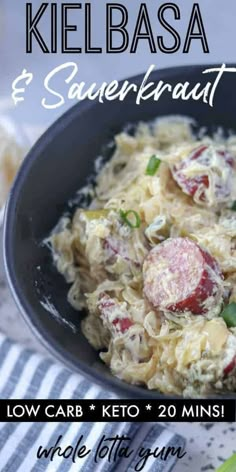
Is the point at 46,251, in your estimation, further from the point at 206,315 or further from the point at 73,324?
the point at 206,315

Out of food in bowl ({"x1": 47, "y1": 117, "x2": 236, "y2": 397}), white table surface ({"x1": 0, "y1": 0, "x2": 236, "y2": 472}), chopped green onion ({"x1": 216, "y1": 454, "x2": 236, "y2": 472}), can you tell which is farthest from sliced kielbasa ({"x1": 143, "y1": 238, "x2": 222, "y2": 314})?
white table surface ({"x1": 0, "y1": 0, "x2": 236, "y2": 472})

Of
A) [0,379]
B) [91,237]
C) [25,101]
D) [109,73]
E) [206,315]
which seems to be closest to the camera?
[206,315]

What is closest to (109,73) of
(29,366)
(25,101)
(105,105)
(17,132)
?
(25,101)

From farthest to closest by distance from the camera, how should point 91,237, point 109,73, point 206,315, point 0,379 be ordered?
point 109,73
point 0,379
point 91,237
point 206,315

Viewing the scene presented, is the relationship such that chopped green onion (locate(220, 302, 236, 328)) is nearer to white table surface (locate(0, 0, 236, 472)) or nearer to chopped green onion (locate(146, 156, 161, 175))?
chopped green onion (locate(146, 156, 161, 175))

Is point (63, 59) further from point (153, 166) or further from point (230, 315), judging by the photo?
point (230, 315)

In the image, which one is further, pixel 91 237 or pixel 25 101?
pixel 25 101

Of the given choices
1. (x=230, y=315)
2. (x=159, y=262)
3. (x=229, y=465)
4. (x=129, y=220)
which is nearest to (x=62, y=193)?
(x=129, y=220)
